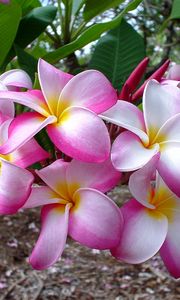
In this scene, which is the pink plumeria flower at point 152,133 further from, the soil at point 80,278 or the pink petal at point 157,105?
the soil at point 80,278

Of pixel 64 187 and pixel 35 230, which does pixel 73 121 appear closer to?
pixel 64 187

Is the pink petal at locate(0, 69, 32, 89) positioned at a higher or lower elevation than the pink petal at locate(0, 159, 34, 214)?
higher

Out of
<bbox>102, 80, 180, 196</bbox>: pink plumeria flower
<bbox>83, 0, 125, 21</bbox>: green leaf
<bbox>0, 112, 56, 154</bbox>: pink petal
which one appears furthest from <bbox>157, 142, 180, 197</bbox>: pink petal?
<bbox>83, 0, 125, 21</bbox>: green leaf

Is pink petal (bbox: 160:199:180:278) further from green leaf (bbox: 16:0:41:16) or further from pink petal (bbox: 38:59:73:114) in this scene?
green leaf (bbox: 16:0:41:16)

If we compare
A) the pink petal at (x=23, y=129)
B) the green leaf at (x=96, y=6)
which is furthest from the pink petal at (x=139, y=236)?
the green leaf at (x=96, y=6)

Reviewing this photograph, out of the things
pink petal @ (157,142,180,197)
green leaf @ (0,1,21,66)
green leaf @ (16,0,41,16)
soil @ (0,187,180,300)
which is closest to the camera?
pink petal @ (157,142,180,197)

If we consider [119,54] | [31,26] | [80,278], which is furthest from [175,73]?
[80,278]

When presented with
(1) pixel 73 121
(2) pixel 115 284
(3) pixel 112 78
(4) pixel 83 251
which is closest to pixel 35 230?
(4) pixel 83 251

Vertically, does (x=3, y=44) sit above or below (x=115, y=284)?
above
